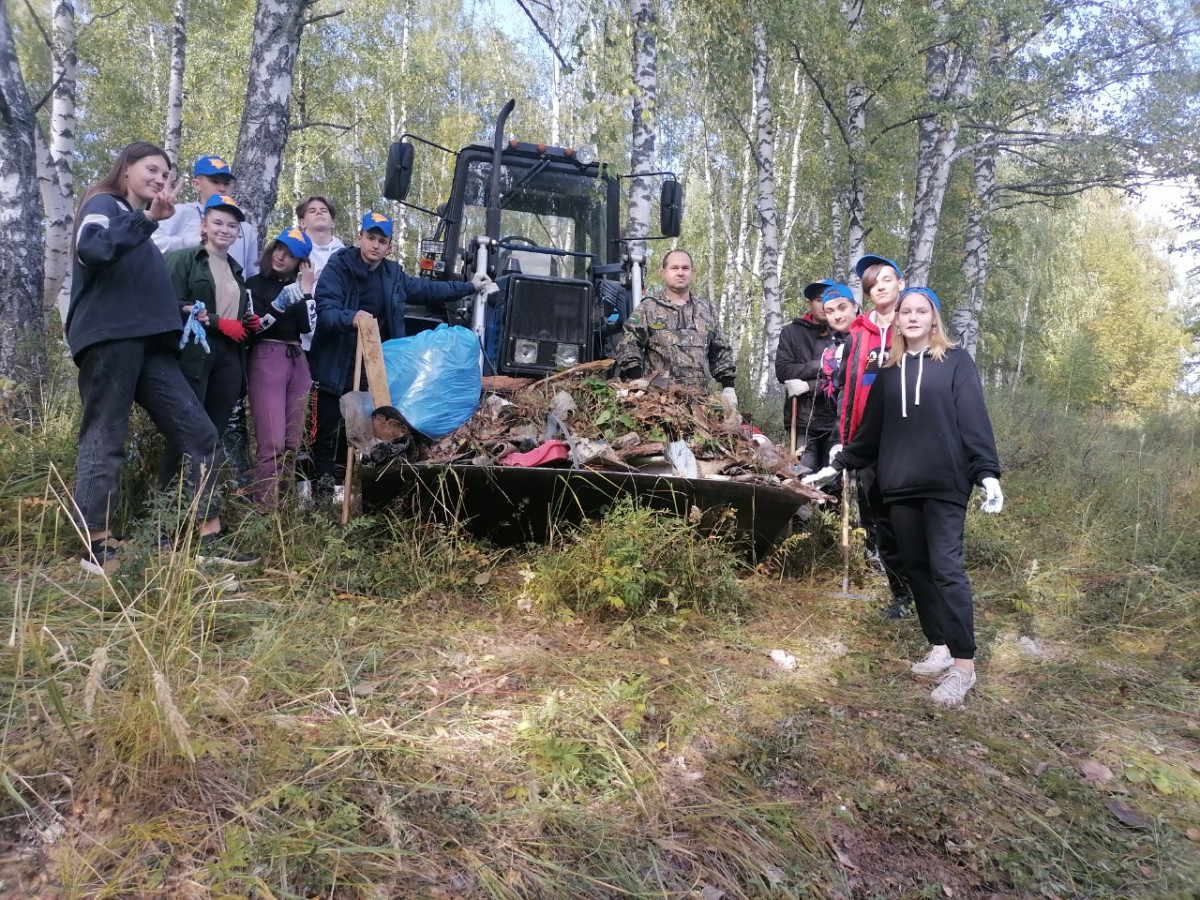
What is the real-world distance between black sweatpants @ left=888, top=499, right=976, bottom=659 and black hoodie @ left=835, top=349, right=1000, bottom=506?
0.25 ft

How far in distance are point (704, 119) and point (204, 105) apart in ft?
38.9

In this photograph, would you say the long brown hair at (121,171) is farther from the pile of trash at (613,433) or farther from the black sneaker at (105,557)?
the pile of trash at (613,433)

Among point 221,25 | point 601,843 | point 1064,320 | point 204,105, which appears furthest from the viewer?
point 1064,320

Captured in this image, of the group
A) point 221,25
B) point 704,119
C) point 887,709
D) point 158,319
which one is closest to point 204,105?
point 221,25

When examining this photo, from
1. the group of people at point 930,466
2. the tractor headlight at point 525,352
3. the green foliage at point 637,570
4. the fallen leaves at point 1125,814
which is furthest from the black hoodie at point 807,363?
the fallen leaves at point 1125,814

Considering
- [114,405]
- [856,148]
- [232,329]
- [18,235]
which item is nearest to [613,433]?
[232,329]

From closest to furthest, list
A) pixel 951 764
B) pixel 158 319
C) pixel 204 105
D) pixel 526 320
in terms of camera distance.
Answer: pixel 951 764 → pixel 158 319 → pixel 526 320 → pixel 204 105

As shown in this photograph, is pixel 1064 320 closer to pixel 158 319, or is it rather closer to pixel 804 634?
pixel 804 634

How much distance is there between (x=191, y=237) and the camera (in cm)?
458

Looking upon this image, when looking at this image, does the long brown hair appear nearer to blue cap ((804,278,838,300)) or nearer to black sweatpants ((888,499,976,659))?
black sweatpants ((888,499,976,659))

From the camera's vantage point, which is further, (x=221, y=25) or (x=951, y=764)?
(x=221, y=25)

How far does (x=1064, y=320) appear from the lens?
2703cm

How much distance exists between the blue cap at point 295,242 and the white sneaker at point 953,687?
3912 millimetres

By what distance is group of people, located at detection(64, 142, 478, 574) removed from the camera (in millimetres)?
3557
